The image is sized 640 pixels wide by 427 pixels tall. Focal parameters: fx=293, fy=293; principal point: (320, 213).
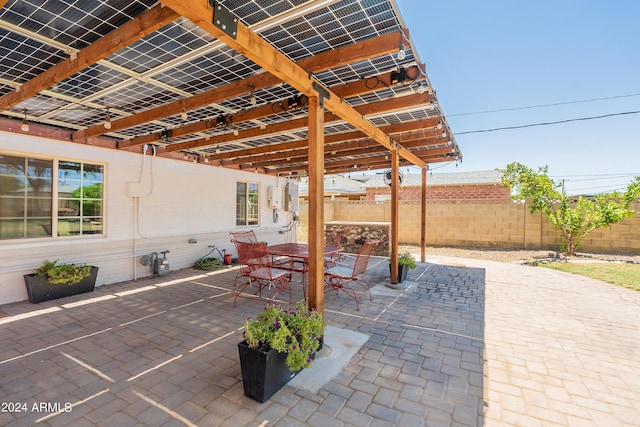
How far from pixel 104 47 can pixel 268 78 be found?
4.31 ft

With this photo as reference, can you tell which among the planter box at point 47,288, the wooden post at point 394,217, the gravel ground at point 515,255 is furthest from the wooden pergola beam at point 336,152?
the planter box at point 47,288

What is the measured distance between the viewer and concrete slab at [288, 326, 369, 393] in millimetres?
2334

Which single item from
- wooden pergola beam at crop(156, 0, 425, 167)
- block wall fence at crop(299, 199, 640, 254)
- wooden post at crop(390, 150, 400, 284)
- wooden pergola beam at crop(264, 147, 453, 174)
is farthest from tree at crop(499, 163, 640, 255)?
wooden pergola beam at crop(156, 0, 425, 167)

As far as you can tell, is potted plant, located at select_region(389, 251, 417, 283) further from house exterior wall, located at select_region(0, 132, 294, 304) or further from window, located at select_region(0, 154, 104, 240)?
window, located at select_region(0, 154, 104, 240)

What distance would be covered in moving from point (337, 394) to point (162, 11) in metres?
2.87

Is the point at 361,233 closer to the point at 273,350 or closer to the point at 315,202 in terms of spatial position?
the point at 315,202

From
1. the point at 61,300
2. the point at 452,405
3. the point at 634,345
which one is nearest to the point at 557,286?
the point at 634,345

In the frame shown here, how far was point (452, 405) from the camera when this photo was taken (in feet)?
6.89

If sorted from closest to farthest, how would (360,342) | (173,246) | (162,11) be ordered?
(162,11) → (360,342) → (173,246)

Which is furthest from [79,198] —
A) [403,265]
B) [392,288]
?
[403,265]

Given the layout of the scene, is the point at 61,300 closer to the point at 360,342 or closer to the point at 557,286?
the point at 360,342

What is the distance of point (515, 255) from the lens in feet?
29.3

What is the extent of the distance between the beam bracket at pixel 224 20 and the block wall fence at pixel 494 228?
10216 mm

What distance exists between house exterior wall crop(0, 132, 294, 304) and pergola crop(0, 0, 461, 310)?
1.59ft
